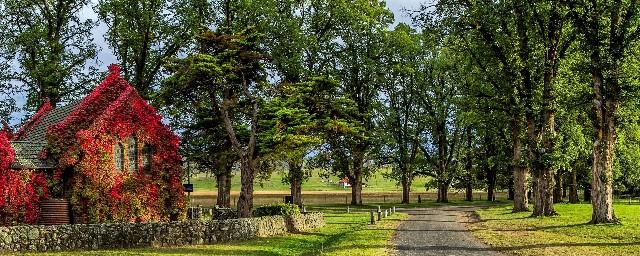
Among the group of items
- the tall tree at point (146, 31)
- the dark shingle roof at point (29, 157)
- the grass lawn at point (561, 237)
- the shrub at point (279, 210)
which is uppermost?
the tall tree at point (146, 31)

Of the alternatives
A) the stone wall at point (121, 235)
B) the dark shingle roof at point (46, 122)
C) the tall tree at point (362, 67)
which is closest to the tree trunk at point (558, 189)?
the tall tree at point (362, 67)

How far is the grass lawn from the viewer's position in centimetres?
2218

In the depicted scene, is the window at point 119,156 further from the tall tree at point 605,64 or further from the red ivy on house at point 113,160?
the tall tree at point 605,64

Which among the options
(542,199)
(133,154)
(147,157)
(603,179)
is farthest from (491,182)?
(133,154)

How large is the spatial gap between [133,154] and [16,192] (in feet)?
22.7

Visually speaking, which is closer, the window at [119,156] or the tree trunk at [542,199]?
the window at [119,156]

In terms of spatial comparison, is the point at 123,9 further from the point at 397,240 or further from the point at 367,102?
the point at 397,240

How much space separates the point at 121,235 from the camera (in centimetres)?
2745

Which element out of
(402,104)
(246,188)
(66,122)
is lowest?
(246,188)

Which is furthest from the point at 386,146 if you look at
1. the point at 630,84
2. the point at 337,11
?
the point at 630,84

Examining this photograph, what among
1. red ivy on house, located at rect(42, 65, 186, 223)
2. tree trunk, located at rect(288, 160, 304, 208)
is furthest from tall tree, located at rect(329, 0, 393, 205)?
red ivy on house, located at rect(42, 65, 186, 223)

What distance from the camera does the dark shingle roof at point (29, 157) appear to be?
3262 centimetres

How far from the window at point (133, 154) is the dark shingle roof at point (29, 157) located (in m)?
4.38

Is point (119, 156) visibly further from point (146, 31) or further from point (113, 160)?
point (146, 31)
